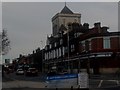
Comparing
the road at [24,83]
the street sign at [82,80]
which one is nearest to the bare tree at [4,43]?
the road at [24,83]

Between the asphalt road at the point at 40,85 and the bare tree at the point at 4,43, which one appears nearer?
the asphalt road at the point at 40,85

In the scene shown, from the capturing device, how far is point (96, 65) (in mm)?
75875

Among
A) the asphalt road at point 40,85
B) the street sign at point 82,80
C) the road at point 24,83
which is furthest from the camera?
the road at point 24,83

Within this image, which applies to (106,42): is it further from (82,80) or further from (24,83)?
(82,80)

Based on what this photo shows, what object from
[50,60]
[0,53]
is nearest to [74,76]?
[0,53]

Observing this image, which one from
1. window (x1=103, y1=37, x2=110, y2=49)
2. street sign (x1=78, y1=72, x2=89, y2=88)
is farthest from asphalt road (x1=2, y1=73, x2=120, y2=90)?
window (x1=103, y1=37, x2=110, y2=49)

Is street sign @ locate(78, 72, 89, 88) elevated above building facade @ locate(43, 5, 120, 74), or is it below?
below

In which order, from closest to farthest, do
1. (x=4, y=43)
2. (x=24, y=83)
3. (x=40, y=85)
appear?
(x=40, y=85)
(x=24, y=83)
(x=4, y=43)

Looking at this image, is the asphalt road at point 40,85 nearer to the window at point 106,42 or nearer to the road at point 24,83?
the road at point 24,83

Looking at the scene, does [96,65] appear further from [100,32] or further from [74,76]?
[74,76]

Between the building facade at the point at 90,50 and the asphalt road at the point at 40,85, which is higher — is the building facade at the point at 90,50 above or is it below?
above

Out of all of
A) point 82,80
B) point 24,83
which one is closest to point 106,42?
point 24,83

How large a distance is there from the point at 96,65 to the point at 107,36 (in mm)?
6298

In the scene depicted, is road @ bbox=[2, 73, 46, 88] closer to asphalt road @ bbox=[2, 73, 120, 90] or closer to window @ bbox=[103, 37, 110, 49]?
asphalt road @ bbox=[2, 73, 120, 90]
